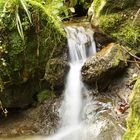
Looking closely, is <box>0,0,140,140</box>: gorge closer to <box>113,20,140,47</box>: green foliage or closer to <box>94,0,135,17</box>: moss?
<box>113,20,140,47</box>: green foliage

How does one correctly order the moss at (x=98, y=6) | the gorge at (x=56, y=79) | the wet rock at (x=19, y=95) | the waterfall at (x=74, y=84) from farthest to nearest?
the moss at (x=98, y=6)
the wet rock at (x=19, y=95)
the waterfall at (x=74, y=84)
the gorge at (x=56, y=79)

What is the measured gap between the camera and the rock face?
5.53 metres

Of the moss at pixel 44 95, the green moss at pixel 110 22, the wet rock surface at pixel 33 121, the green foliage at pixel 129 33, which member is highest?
the green moss at pixel 110 22

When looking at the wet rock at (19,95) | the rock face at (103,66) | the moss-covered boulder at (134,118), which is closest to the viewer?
the moss-covered boulder at (134,118)

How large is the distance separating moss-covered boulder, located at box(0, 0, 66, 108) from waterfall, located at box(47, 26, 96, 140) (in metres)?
0.40

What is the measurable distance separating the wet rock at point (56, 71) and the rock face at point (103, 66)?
349 millimetres

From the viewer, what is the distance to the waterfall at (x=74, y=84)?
16.6 ft

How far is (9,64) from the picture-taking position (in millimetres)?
5141

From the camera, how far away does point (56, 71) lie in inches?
219

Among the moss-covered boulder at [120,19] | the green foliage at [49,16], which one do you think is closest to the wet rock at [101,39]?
the moss-covered boulder at [120,19]

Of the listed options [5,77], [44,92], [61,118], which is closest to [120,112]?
[61,118]

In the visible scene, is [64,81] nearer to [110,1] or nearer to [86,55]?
[86,55]

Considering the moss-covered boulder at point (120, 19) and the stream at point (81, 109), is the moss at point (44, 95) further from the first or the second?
the moss-covered boulder at point (120, 19)

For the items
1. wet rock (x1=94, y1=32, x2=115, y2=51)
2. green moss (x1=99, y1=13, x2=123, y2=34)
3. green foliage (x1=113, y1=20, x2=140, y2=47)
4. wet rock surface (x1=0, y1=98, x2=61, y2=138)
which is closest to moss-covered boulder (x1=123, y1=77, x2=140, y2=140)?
wet rock surface (x1=0, y1=98, x2=61, y2=138)
